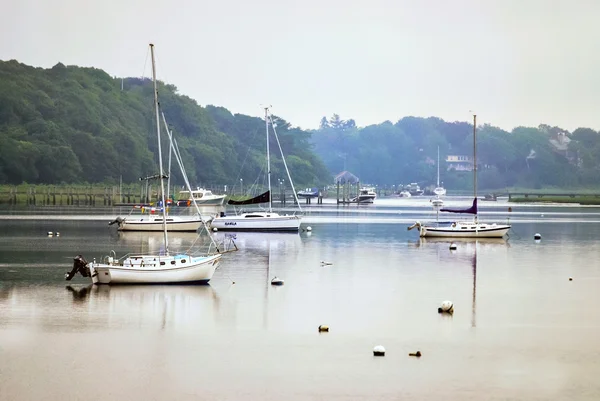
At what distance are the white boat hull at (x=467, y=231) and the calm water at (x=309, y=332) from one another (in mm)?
19425

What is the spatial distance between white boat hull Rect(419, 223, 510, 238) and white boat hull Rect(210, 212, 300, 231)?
35.4 ft

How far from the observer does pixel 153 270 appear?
4244 centimetres

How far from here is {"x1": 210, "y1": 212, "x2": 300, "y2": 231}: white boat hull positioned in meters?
83.4

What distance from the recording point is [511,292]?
44.4m

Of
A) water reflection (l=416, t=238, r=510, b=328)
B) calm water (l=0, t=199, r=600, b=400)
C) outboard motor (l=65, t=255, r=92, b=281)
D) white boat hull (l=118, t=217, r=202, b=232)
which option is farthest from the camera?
white boat hull (l=118, t=217, r=202, b=232)

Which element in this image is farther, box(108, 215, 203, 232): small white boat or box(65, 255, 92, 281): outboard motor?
box(108, 215, 203, 232): small white boat

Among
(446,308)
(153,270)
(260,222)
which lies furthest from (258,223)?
(446,308)

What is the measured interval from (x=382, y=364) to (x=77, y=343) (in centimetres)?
923

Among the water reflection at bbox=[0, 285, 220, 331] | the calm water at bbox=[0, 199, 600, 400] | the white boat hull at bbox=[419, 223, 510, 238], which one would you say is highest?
the white boat hull at bbox=[419, 223, 510, 238]

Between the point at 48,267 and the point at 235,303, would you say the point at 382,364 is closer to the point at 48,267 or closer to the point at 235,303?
the point at 235,303

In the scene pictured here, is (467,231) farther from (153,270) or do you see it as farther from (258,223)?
(153,270)

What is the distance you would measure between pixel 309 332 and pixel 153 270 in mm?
11029

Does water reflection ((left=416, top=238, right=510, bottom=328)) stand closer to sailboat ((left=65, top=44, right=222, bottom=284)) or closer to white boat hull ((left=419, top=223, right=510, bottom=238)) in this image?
white boat hull ((left=419, top=223, right=510, bottom=238))

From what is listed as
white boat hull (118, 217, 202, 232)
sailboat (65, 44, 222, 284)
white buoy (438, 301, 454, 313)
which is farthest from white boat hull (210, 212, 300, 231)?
white buoy (438, 301, 454, 313)
